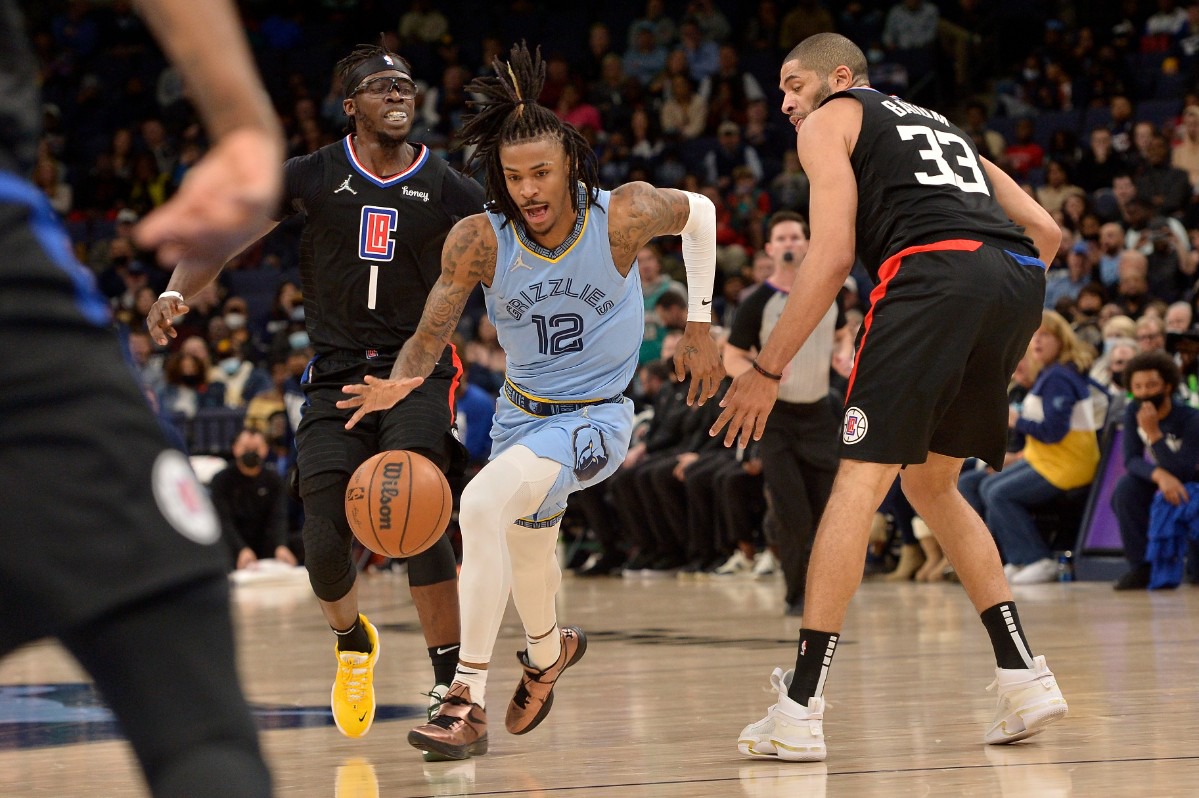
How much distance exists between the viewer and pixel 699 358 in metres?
5.18

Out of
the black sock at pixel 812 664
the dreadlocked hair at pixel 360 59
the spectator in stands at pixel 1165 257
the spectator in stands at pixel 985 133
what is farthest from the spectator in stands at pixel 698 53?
the black sock at pixel 812 664

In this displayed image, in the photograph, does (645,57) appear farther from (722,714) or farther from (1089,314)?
(722,714)

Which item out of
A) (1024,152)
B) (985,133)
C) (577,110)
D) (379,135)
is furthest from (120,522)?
(577,110)

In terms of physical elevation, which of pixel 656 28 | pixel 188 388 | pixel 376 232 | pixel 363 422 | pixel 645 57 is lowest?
pixel 188 388

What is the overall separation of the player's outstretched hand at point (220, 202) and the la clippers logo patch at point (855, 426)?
9.76ft

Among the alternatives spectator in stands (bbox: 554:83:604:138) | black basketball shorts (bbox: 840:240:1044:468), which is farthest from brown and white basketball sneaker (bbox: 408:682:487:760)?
spectator in stands (bbox: 554:83:604:138)

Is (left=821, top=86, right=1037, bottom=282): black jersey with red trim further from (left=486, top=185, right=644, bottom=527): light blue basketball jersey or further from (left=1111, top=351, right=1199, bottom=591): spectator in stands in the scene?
(left=1111, top=351, right=1199, bottom=591): spectator in stands

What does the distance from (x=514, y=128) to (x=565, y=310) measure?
60 cm

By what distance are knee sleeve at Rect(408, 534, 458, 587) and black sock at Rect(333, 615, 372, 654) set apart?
0.24 meters

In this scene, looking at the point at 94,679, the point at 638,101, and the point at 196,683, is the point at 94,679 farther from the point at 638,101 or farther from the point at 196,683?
the point at 638,101

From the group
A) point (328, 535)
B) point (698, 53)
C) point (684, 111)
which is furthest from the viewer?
point (698, 53)

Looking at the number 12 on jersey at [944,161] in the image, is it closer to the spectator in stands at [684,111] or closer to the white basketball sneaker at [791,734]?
the white basketball sneaker at [791,734]

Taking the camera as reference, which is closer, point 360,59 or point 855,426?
point 855,426

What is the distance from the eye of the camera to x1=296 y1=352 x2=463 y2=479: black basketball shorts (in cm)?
530
